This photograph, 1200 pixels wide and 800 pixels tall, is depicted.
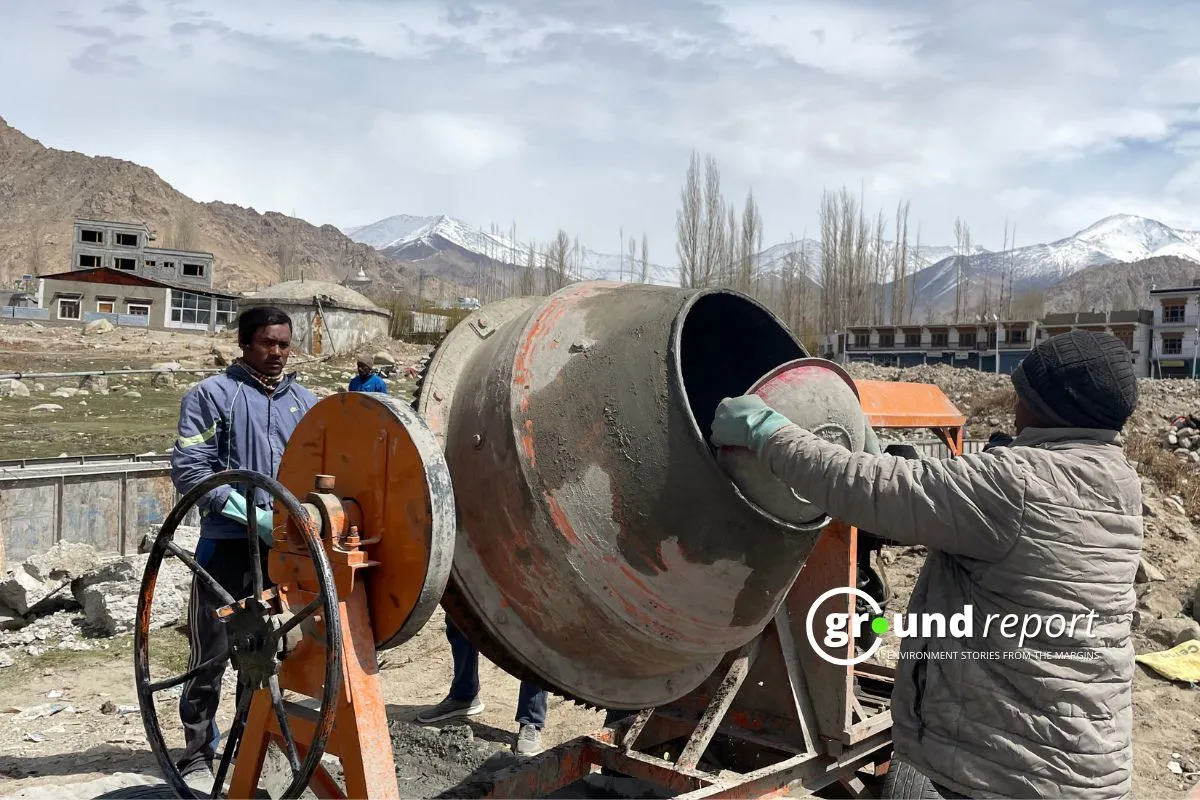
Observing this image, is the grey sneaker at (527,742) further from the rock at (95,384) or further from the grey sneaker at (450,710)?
the rock at (95,384)

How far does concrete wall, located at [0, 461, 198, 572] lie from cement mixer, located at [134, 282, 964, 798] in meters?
4.73

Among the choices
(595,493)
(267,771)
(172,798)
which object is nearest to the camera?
(595,493)

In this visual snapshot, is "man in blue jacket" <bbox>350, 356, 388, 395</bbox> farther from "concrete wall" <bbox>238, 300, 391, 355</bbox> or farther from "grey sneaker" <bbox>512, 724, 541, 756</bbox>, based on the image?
"concrete wall" <bbox>238, 300, 391, 355</bbox>

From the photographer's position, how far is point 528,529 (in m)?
2.28

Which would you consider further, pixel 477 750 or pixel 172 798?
pixel 477 750

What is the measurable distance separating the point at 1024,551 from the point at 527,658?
131cm

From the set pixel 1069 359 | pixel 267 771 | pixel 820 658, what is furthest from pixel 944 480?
pixel 267 771

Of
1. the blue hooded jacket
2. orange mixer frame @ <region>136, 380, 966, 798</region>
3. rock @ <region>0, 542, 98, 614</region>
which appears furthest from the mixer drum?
rock @ <region>0, 542, 98, 614</region>

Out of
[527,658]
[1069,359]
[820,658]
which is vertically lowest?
[820,658]

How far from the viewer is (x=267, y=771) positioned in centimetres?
304

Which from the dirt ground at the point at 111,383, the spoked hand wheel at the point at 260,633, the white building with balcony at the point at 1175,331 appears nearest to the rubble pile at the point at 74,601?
the spoked hand wheel at the point at 260,633

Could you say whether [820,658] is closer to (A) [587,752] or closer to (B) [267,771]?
(A) [587,752]

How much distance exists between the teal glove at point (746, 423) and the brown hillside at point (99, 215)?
81536 mm

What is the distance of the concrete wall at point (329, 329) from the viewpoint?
27438mm
